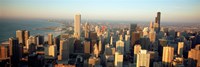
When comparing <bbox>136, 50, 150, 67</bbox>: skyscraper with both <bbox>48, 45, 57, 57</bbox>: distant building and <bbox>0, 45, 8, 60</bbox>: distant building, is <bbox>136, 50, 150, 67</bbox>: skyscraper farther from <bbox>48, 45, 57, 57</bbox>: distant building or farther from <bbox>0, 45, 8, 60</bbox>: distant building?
<bbox>0, 45, 8, 60</bbox>: distant building

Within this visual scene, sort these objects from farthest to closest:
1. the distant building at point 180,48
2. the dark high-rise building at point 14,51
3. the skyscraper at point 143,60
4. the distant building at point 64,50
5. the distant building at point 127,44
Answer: the distant building at point 127,44 → the distant building at point 180,48 → the distant building at point 64,50 → the skyscraper at point 143,60 → the dark high-rise building at point 14,51

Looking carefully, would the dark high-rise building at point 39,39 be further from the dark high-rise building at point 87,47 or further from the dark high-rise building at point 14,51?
the dark high-rise building at point 87,47

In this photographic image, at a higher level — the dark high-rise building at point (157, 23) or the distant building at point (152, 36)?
the dark high-rise building at point (157, 23)

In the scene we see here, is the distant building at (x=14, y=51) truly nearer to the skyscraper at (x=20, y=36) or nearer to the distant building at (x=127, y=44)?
the skyscraper at (x=20, y=36)

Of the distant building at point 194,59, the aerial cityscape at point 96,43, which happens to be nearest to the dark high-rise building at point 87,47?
the aerial cityscape at point 96,43

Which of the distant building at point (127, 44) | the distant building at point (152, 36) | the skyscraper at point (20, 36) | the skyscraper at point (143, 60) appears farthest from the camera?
the distant building at point (152, 36)

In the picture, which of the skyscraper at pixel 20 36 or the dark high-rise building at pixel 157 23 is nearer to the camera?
the skyscraper at pixel 20 36

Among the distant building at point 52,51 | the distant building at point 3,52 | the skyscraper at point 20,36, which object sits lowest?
the distant building at point 52,51

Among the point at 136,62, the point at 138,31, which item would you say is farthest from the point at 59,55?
the point at 138,31

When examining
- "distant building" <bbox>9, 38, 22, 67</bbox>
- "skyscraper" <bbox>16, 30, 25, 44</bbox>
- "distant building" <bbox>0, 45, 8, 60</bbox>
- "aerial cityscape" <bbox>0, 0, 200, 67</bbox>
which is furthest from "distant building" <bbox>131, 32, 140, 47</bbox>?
"distant building" <bbox>0, 45, 8, 60</bbox>
